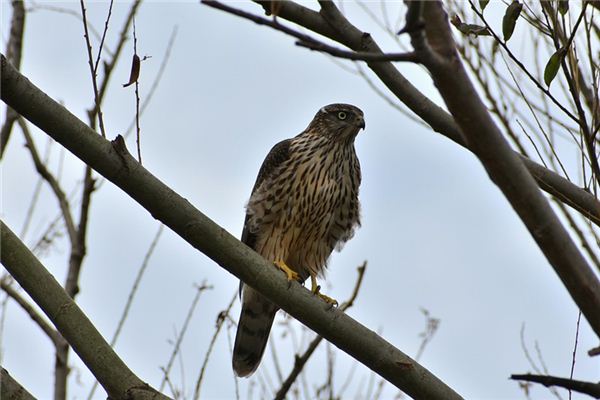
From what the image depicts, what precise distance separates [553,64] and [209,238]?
162 cm

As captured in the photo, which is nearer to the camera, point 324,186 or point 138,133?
point 138,133

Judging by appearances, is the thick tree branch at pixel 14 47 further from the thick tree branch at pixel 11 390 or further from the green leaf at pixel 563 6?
the green leaf at pixel 563 6

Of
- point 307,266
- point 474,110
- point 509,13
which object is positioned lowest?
point 474,110

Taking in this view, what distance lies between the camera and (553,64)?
11.6 feet

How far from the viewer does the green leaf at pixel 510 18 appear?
359cm

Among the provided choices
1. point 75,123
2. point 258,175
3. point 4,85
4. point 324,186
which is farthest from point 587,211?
point 258,175

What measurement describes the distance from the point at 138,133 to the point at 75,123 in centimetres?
34

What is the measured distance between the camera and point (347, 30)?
3445mm

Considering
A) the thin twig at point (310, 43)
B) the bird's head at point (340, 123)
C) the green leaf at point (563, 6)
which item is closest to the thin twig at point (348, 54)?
the thin twig at point (310, 43)

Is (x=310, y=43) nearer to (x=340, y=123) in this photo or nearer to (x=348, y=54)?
(x=348, y=54)

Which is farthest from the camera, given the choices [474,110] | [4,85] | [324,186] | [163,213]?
[324,186]

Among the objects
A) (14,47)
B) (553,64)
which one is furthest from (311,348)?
(14,47)

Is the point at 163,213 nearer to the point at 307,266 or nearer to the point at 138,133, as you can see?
the point at 138,133

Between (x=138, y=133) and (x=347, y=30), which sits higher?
(x=347, y=30)
